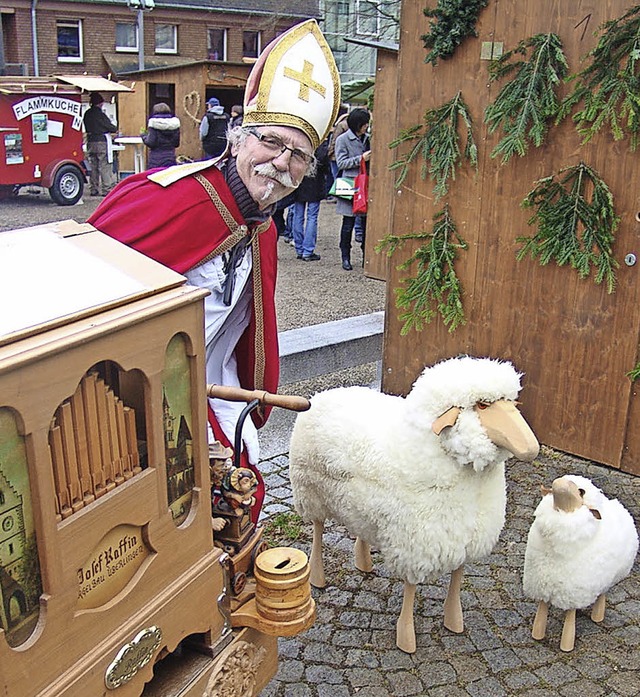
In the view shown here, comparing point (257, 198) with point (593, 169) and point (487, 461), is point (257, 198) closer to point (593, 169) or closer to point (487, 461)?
point (487, 461)

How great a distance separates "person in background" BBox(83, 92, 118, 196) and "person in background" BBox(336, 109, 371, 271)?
6.87 metres

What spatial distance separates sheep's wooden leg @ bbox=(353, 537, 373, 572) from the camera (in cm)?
375

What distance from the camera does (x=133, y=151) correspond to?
18.4 metres

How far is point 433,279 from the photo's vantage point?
5.22 m

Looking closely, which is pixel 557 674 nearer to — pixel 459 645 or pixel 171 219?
pixel 459 645

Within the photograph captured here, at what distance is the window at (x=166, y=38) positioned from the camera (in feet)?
109

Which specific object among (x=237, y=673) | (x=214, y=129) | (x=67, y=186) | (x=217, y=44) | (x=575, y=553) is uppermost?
(x=217, y=44)

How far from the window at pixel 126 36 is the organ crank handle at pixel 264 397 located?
108 ft

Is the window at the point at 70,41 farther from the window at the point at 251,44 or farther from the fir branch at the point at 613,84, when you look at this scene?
the fir branch at the point at 613,84

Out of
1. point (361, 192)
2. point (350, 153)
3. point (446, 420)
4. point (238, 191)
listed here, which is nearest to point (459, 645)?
point (446, 420)

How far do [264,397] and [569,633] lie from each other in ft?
5.73

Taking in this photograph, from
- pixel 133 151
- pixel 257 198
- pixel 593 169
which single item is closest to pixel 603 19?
pixel 593 169

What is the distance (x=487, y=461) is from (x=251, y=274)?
1.10m

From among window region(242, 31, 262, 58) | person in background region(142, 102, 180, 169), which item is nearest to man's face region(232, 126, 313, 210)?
person in background region(142, 102, 180, 169)
